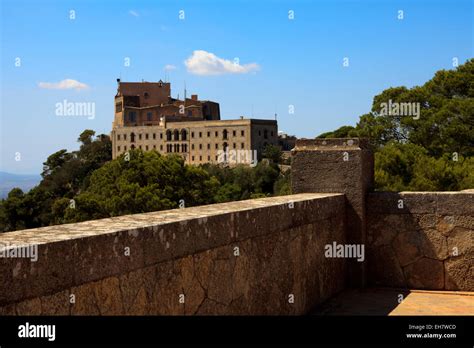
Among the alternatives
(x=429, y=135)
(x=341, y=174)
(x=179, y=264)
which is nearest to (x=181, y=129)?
(x=429, y=135)

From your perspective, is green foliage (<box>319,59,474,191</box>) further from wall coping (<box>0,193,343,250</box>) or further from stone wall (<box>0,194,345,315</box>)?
wall coping (<box>0,193,343,250</box>)

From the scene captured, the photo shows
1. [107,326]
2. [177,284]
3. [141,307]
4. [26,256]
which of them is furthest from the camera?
[177,284]

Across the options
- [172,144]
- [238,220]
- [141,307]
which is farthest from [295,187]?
[172,144]

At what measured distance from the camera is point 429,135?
37188mm

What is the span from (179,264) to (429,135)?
115 ft

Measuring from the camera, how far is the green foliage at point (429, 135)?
1093 inches

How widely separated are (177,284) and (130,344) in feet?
2.24

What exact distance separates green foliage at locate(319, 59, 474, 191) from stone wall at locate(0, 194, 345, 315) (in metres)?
19.4

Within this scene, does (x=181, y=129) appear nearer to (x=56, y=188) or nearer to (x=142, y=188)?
(x=56, y=188)

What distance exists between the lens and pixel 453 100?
122 feet

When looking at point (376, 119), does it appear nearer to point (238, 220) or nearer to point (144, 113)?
point (238, 220)

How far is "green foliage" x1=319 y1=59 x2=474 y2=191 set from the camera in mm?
27750

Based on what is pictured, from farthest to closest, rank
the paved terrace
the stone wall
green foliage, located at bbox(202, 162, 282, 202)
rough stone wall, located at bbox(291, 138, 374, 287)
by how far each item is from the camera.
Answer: green foliage, located at bbox(202, 162, 282, 202) < rough stone wall, located at bbox(291, 138, 374, 287) < the paved terrace < the stone wall

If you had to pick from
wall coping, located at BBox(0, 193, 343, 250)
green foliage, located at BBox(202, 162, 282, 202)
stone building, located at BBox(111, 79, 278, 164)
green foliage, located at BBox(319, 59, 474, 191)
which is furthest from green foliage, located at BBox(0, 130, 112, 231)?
wall coping, located at BBox(0, 193, 343, 250)
